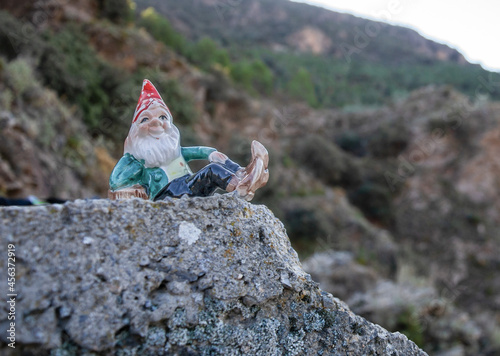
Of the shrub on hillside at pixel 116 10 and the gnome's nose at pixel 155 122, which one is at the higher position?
the shrub on hillside at pixel 116 10

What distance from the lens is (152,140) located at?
2340 mm

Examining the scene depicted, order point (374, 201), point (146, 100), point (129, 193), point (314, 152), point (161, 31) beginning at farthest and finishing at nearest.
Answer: point (161, 31)
point (314, 152)
point (374, 201)
point (146, 100)
point (129, 193)

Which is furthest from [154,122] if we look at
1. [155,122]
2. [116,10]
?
[116,10]

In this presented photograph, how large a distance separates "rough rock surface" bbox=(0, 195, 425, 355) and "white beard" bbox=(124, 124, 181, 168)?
2.21 ft

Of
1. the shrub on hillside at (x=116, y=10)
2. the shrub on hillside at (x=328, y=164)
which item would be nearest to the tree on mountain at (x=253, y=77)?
the shrub on hillside at (x=328, y=164)

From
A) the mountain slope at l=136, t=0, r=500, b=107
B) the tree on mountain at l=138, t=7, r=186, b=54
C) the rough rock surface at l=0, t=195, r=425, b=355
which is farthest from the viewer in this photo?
the mountain slope at l=136, t=0, r=500, b=107

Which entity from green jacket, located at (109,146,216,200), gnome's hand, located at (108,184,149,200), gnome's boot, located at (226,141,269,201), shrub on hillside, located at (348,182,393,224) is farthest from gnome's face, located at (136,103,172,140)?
shrub on hillside, located at (348,182,393,224)

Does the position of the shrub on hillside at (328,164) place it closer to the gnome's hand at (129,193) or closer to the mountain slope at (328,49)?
the mountain slope at (328,49)

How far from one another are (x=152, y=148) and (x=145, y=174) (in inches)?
6.1

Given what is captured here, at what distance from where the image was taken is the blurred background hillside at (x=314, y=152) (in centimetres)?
691

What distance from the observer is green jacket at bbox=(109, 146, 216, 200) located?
2236 millimetres

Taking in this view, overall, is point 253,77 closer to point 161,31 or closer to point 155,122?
point 161,31

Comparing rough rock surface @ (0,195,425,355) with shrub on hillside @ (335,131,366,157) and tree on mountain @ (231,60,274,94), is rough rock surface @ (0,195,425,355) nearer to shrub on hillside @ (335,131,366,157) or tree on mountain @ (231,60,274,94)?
shrub on hillside @ (335,131,366,157)

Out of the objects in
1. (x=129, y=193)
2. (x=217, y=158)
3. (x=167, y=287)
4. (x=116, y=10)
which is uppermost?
(x=116, y=10)
